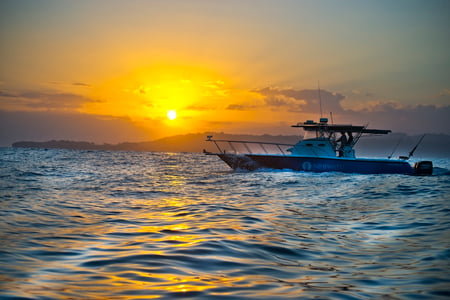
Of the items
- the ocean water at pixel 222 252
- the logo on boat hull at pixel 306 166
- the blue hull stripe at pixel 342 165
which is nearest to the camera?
the ocean water at pixel 222 252

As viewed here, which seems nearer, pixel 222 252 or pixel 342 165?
pixel 222 252

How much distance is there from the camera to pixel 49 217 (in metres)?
10.8

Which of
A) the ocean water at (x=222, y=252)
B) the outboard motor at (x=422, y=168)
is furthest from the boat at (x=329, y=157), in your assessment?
the ocean water at (x=222, y=252)

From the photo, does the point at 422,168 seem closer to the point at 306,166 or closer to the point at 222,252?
the point at 306,166

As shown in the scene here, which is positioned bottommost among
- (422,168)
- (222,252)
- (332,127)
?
(422,168)

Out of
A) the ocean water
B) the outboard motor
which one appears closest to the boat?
the outboard motor

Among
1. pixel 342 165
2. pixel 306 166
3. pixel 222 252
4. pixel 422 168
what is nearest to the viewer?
pixel 222 252

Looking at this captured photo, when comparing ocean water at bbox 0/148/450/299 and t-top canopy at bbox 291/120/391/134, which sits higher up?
t-top canopy at bbox 291/120/391/134

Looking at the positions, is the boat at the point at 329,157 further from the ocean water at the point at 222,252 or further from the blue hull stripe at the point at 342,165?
the ocean water at the point at 222,252

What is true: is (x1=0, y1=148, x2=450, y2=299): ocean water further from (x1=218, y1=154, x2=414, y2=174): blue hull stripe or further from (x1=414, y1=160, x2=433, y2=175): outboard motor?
(x1=414, y1=160, x2=433, y2=175): outboard motor

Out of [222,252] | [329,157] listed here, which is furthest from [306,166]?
[222,252]

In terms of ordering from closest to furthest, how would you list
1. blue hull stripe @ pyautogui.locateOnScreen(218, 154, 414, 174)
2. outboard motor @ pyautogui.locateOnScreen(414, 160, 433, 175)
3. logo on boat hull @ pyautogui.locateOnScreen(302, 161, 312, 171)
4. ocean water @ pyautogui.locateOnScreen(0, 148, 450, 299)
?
ocean water @ pyautogui.locateOnScreen(0, 148, 450, 299) → outboard motor @ pyautogui.locateOnScreen(414, 160, 433, 175) → blue hull stripe @ pyautogui.locateOnScreen(218, 154, 414, 174) → logo on boat hull @ pyautogui.locateOnScreen(302, 161, 312, 171)

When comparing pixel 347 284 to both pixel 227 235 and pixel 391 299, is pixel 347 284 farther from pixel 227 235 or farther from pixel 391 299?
pixel 227 235

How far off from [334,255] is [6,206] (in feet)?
37.2
